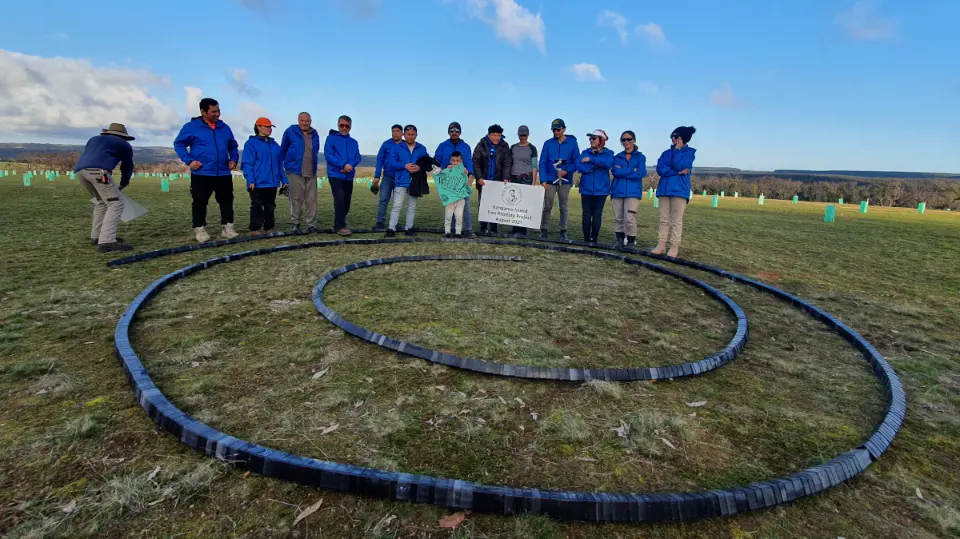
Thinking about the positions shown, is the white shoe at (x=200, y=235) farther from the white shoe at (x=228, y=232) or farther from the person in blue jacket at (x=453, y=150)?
the person in blue jacket at (x=453, y=150)

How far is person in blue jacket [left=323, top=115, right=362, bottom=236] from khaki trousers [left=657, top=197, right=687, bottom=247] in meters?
6.20

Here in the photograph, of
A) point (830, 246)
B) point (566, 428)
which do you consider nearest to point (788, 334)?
point (566, 428)

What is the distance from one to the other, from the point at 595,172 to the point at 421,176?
3.65 meters

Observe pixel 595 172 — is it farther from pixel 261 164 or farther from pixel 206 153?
pixel 206 153

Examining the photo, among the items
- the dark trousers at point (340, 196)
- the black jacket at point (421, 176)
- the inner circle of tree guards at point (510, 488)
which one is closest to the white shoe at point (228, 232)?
the dark trousers at point (340, 196)

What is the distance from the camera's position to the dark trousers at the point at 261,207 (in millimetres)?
9805

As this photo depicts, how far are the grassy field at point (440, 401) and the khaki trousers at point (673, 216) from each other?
2.23 metres

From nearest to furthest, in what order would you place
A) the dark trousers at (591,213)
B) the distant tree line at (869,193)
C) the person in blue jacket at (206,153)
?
the person in blue jacket at (206,153) < the dark trousers at (591,213) < the distant tree line at (869,193)

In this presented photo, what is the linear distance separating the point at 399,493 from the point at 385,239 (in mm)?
7702

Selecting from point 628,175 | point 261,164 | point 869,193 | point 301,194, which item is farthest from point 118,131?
point 869,193

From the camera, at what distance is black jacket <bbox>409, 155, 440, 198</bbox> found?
10.1 meters

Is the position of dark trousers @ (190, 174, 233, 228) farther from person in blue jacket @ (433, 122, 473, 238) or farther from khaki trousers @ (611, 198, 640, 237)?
khaki trousers @ (611, 198, 640, 237)

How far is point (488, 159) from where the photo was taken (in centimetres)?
1105

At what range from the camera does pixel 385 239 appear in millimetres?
9758
